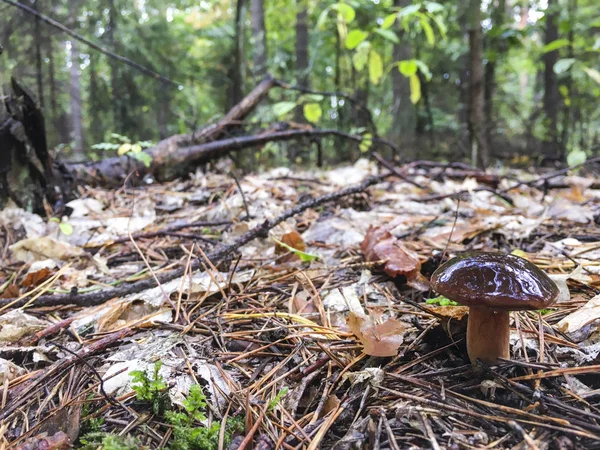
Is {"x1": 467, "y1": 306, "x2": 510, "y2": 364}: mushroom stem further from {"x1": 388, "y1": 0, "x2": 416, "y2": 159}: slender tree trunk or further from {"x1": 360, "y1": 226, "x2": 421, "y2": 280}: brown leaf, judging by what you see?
{"x1": 388, "y1": 0, "x2": 416, "y2": 159}: slender tree trunk

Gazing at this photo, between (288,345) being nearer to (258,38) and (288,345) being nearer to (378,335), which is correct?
(378,335)

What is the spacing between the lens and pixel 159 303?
1.67 m

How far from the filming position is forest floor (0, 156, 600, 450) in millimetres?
976

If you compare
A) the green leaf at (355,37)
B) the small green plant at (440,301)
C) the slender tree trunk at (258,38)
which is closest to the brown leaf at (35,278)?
the small green plant at (440,301)

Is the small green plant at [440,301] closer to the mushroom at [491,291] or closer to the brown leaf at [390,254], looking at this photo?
the brown leaf at [390,254]

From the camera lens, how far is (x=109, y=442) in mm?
887

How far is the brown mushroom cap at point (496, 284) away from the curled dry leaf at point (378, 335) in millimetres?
245

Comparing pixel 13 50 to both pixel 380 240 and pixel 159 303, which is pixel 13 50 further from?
pixel 380 240

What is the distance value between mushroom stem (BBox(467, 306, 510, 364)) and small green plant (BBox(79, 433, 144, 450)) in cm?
92

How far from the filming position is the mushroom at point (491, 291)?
3.14ft

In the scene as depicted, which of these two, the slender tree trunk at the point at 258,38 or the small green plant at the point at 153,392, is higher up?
the slender tree trunk at the point at 258,38

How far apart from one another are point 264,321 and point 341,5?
7.04ft

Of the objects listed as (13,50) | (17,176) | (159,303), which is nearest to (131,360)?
Answer: (159,303)

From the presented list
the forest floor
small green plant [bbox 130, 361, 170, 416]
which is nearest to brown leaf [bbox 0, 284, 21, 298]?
the forest floor
